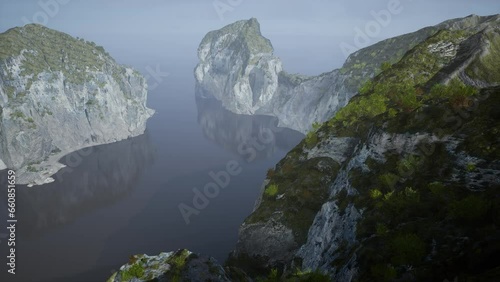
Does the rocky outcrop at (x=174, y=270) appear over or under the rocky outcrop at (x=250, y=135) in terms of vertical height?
under

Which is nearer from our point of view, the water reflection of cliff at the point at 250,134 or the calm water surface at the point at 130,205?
the calm water surface at the point at 130,205

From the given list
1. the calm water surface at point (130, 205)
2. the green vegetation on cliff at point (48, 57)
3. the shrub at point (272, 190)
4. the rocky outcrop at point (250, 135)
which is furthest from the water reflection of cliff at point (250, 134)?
the shrub at point (272, 190)

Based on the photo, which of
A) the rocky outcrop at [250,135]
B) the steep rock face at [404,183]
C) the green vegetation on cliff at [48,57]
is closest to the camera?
the steep rock face at [404,183]

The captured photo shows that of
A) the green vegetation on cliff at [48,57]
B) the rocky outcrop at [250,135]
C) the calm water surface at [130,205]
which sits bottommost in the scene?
the calm water surface at [130,205]

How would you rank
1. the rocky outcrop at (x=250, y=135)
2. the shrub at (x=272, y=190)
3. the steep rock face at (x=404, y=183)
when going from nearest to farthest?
the steep rock face at (x=404, y=183) → the shrub at (x=272, y=190) → the rocky outcrop at (x=250, y=135)

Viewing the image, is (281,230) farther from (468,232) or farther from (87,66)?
(87,66)

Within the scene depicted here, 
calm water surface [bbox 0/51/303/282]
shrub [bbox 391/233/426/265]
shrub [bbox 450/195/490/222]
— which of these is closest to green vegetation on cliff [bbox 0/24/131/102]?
calm water surface [bbox 0/51/303/282]

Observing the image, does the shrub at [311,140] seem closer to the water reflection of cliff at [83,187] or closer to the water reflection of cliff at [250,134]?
the water reflection of cliff at [83,187]
